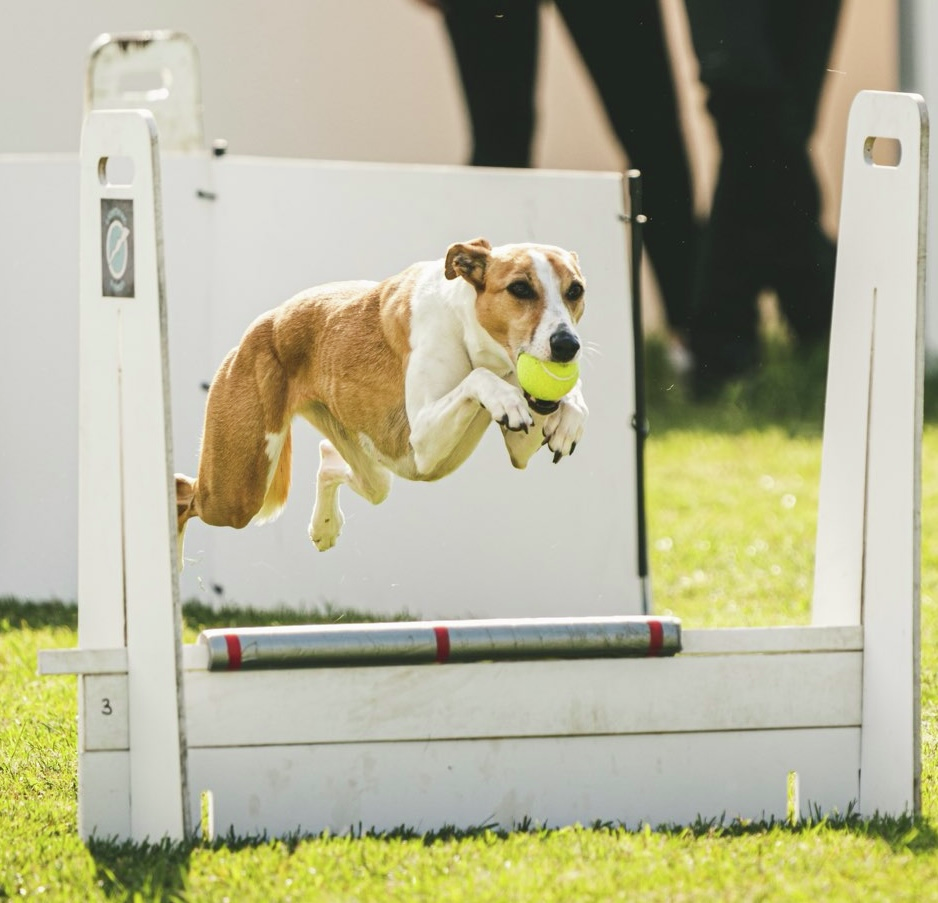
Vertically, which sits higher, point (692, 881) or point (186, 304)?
point (186, 304)

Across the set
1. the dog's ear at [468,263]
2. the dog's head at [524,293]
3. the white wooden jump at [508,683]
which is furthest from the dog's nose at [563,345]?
the white wooden jump at [508,683]

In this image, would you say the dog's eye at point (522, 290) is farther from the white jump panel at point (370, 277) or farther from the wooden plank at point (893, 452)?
the wooden plank at point (893, 452)

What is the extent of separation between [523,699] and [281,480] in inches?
28.1

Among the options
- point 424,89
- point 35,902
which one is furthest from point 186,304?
point 424,89

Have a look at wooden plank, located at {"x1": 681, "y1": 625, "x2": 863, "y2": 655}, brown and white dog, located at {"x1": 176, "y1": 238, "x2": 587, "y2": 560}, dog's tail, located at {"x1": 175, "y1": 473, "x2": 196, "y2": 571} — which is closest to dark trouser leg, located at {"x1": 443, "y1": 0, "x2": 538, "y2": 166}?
brown and white dog, located at {"x1": 176, "y1": 238, "x2": 587, "y2": 560}

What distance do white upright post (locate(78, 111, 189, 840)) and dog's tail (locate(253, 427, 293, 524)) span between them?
38cm

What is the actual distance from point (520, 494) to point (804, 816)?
1.76m

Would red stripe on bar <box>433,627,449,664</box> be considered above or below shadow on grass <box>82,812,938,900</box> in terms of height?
above

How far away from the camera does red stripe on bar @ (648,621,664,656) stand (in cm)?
382

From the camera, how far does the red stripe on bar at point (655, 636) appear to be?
3.82 meters

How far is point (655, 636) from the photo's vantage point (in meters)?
3.82

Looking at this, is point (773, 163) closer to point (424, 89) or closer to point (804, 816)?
point (804, 816)

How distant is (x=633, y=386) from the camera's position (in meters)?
5.39

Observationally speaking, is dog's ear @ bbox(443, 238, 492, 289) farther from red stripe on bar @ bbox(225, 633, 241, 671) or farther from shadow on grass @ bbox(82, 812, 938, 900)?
shadow on grass @ bbox(82, 812, 938, 900)
